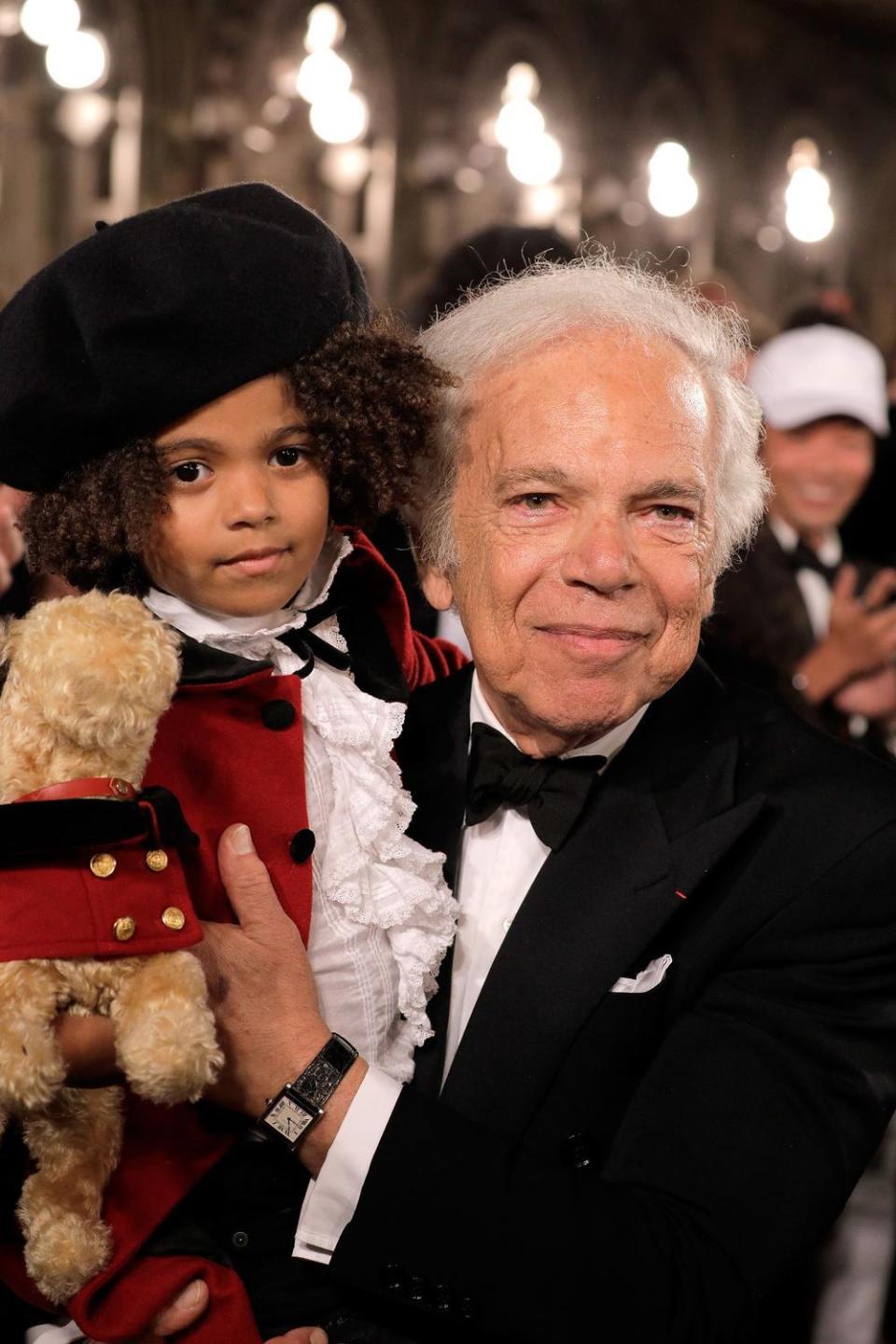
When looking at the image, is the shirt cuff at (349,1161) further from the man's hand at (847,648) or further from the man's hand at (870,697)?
the man's hand at (870,697)

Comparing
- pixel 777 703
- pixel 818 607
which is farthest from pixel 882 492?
pixel 777 703

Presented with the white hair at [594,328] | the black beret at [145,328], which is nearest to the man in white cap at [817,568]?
the white hair at [594,328]

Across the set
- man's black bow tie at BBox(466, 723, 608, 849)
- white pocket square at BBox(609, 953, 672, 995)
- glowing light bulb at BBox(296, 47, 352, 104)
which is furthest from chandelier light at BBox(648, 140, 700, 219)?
white pocket square at BBox(609, 953, 672, 995)

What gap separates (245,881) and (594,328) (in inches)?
34.7

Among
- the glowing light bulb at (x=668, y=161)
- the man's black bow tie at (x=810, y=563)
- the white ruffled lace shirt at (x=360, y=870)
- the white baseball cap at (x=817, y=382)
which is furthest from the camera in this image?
the glowing light bulb at (x=668, y=161)

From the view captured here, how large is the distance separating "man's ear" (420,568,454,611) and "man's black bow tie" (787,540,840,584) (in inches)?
144

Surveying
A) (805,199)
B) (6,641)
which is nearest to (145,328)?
(6,641)

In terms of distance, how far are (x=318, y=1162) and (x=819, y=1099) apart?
2.07 ft

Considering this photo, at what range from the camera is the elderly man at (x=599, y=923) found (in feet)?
5.59

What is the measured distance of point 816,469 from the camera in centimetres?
580

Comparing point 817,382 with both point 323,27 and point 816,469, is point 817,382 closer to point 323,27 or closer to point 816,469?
point 816,469

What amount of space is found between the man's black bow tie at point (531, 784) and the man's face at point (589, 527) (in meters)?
0.06

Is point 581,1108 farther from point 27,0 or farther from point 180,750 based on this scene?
point 27,0

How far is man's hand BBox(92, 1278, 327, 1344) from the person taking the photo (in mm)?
1714
